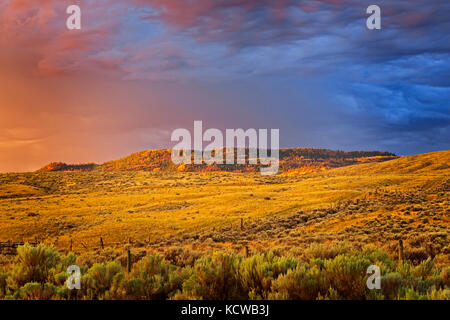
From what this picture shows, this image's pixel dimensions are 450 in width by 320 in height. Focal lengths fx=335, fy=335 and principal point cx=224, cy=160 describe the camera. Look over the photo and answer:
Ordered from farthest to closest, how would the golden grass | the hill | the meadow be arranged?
the hill → the golden grass → the meadow

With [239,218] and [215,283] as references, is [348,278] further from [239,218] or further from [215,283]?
[239,218]

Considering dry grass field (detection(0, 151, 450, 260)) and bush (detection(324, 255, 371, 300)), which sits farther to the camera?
dry grass field (detection(0, 151, 450, 260))

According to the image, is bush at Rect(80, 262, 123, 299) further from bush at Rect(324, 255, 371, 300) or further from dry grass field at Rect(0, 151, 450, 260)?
dry grass field at Rect(0, 151, 450, 260)

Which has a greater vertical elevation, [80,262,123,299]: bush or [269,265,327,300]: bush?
[269,265,327,300]: bush

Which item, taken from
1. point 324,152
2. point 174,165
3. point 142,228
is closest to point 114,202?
point 142,228

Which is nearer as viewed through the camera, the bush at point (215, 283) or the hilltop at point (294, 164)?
the bush at point (215, 283)

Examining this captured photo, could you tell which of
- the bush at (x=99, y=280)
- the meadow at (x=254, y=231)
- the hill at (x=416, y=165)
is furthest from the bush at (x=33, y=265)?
the hill at (x=416, y=165)

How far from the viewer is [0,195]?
75562 millimetres

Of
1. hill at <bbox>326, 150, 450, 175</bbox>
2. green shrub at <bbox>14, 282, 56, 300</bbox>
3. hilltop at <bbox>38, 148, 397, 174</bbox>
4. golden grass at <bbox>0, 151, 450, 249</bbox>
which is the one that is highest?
hilltop at <bbox>38, 148, 397, 174</bbox>

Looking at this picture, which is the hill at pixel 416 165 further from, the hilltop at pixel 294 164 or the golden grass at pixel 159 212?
the hilltop at pixel 294 164

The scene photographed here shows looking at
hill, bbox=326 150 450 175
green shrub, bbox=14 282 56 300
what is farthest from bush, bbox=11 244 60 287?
hill, bbox=326 150 450 175

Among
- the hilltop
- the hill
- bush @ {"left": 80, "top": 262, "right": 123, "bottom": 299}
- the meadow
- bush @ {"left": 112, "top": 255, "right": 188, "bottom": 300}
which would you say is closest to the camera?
bush @ {"left": 112, "top": 255, "right": 188, "bottom": 300}
